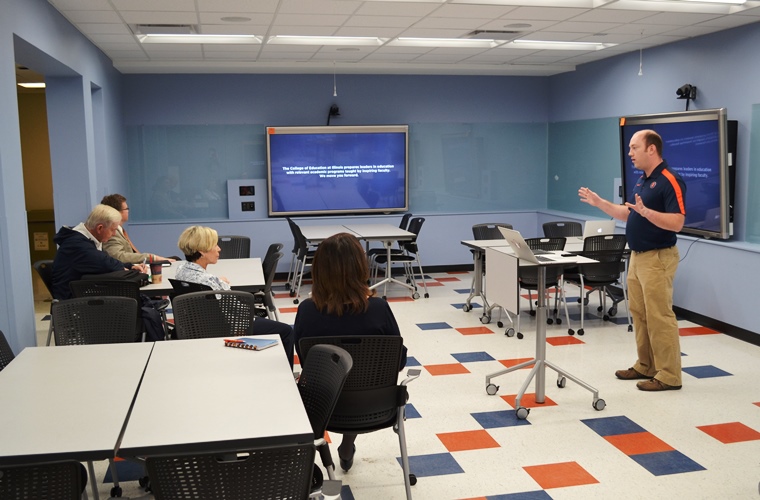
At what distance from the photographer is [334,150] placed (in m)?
10.5

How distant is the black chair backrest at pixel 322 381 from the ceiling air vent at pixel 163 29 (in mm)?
5072

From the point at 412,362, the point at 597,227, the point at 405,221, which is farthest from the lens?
the point at 405,221

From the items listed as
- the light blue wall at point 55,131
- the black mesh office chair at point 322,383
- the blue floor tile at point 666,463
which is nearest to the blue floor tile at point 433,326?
A: the blue floor tile at point 666,463

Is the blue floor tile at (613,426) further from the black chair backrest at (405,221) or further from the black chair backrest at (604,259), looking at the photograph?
the black chair backrest at (405,221)

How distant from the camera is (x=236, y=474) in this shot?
2061mm

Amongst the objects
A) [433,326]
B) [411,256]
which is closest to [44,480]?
[433,326]

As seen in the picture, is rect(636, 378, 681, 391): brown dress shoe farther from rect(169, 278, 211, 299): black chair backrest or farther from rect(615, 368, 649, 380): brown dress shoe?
rect(169, 278, 211, 299): black chair backrest

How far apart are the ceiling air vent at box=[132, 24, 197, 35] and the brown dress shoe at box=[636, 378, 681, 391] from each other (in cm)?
529

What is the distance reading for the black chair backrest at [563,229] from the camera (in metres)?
8.66

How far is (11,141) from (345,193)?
6.32 meters

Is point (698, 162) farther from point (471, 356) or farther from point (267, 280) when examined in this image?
point (267, 280)

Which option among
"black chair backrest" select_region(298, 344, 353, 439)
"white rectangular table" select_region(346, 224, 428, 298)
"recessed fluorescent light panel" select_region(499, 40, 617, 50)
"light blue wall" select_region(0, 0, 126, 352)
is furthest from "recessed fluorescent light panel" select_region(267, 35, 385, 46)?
"black chair backrest" select_region(298, 344, 353, 439)

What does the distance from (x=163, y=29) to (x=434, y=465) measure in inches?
207

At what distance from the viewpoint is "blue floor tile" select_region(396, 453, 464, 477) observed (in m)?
3.92
